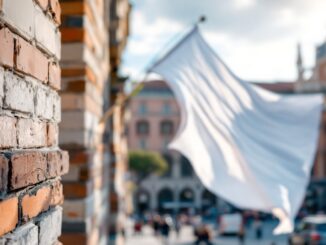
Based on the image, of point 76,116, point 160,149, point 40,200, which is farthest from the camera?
point 160,149

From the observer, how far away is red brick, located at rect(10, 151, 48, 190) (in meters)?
1.27


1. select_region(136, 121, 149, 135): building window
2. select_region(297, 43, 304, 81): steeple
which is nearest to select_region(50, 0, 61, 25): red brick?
select_region(297, 43, 304, 81): steeple

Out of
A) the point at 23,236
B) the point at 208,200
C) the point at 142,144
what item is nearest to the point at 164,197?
the point at 208,200

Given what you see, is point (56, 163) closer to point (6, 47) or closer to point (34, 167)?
point (34, 167)

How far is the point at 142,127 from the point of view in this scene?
52.4 metres

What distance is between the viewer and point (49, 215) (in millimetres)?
1713

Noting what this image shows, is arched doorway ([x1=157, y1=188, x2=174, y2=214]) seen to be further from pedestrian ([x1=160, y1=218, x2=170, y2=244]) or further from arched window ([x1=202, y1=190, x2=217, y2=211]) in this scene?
pedestrian ([x1=160, y1=218, x2=170, y2=244])

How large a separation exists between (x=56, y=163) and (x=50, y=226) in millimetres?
230

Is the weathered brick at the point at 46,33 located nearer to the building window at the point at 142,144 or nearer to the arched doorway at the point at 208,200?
the arched doorway at the point at 208,200

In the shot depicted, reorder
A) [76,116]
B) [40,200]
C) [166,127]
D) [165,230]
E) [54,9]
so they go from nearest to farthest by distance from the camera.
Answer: [40,200] < [54,9] < [76,116] < [165,230] < [166,127]

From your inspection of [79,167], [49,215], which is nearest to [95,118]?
[79,167]

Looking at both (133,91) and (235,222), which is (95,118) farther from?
(235,222)

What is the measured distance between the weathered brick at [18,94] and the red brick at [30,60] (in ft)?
0.14

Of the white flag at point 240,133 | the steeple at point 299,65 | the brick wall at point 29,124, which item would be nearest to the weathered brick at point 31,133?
the brick wall at point 29,124
